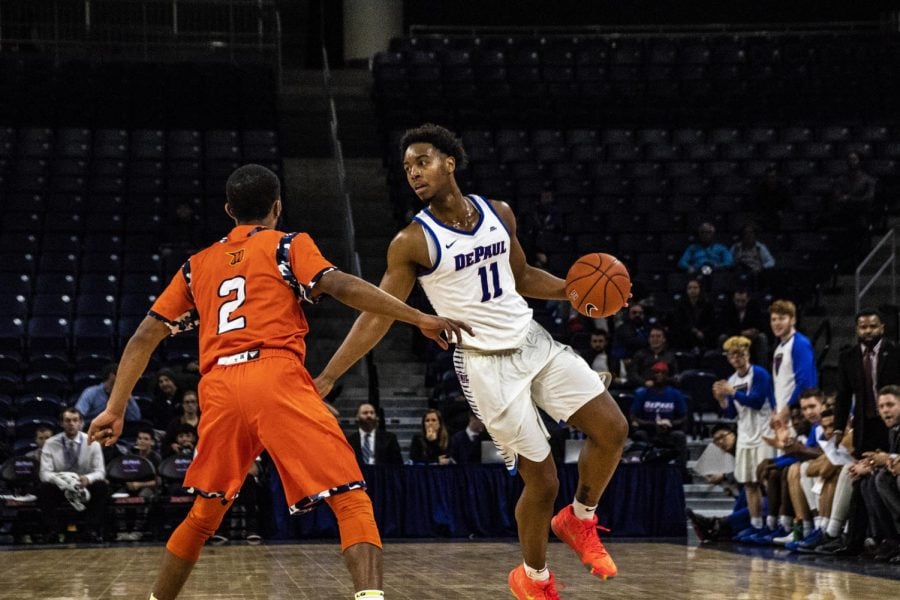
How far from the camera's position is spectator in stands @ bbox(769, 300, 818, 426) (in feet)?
36.5

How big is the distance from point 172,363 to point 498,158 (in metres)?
6.74

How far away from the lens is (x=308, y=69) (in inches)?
1003

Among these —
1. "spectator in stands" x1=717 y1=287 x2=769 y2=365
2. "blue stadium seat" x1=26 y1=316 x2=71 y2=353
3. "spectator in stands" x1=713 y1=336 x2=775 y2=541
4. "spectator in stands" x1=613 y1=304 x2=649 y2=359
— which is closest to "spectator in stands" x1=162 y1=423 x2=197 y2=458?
"blue stadium seat" x1=26 y1=316 x2=71 y2=353

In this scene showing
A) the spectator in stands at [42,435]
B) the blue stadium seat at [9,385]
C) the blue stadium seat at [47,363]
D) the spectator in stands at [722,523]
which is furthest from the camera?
the blue stadium seat at [47,363]

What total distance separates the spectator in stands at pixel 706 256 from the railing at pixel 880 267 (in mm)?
1726

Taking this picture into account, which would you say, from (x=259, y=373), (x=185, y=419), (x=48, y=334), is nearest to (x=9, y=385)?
(x=48, y=334)

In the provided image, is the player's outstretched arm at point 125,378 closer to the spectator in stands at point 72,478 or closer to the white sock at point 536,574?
the white sock at point 536,574

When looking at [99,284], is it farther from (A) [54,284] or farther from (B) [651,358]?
(B) [651,358]

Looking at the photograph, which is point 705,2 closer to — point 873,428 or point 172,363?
point 172,363

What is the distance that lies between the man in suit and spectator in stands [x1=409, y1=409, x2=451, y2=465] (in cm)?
24

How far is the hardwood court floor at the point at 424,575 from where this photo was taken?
779cm

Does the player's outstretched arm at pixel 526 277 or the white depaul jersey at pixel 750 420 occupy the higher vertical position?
the player's outstretched arm at pixel 526 277

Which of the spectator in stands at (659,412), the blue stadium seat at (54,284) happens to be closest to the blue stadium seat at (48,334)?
the blue stadium seat at (54,284)

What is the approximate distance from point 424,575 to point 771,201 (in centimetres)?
1117
